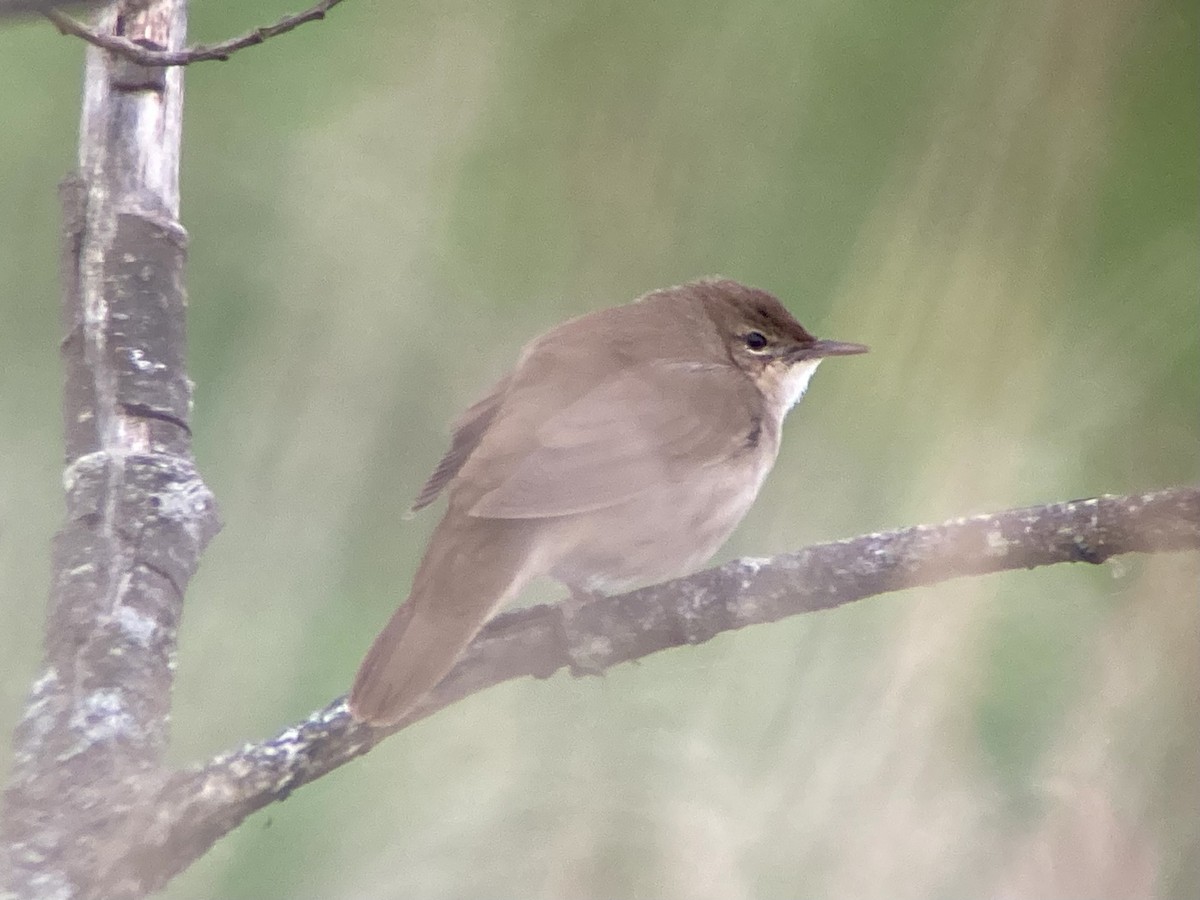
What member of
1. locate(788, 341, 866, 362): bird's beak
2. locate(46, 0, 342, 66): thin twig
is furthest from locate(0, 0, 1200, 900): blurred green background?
locate(46, 0, 342, 66): thin twig

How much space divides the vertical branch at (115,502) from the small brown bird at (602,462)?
0.16 m

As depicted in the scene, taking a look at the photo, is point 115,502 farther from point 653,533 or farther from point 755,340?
point 755,340

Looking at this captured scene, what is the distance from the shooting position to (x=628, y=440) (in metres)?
0.92

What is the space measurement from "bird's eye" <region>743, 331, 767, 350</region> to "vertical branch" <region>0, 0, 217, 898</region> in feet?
1.51

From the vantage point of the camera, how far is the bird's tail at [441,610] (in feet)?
2.44

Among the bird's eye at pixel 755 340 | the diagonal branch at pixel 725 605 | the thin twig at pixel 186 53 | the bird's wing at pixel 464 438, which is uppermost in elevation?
the thin twig at pixel 186 53

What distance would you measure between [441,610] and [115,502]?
0.88 ft

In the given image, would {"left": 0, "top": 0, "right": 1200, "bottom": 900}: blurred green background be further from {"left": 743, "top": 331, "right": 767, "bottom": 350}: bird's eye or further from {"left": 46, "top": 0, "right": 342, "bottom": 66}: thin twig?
{"left": 46, "top": 0, "right": 342, "bottom": 66}: thin twig

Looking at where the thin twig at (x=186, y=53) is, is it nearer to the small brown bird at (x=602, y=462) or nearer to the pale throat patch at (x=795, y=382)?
the small brown bird at (x=602, y=462)

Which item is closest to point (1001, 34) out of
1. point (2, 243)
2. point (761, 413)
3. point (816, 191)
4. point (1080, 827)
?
point (816, 191)

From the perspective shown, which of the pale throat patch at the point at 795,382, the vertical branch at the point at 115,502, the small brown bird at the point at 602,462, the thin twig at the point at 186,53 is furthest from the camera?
the pale throat patch at the point at 795,382

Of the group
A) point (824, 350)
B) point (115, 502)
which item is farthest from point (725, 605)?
point (115, 502)

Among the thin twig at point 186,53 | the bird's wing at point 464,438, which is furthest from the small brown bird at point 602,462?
the thin twig at point 186,53

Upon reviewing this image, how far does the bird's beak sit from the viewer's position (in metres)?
0.90
